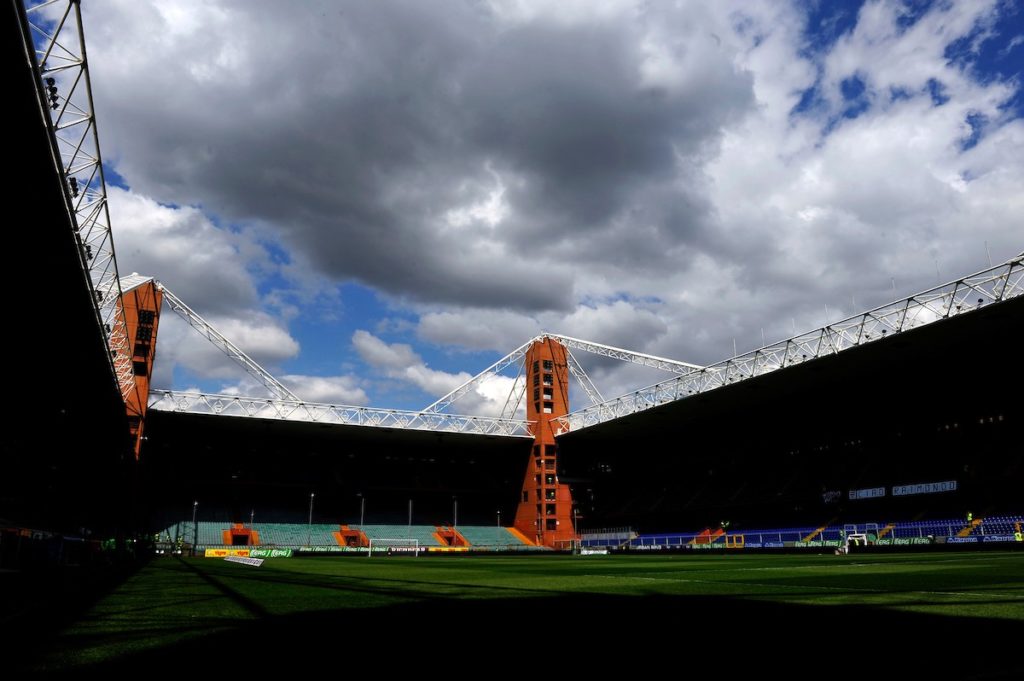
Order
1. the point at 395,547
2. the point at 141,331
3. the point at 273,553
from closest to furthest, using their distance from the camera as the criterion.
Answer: the point at 273,553
the point at 141,331
the point at 395,547

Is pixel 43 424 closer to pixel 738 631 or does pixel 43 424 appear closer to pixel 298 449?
pixel 738 631

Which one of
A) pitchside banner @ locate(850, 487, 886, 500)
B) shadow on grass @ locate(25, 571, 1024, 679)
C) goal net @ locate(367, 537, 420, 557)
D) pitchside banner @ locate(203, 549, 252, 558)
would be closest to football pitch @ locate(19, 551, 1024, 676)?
shadow on grass @ locate(25, 571, 1024, 679)

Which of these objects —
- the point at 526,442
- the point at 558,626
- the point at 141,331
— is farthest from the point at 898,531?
the point at 141,331

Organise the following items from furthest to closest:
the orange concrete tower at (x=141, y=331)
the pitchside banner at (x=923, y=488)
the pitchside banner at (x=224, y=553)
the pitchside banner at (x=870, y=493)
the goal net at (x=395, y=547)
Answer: the goal net at (x=395, y=547) < the orange concrete tower at (x=141, y=331) < the pitchside banner at (x=224, y=553) < the pitchside banner at (x=870, y=493) < the pitchside banner at (x=923, y=488)

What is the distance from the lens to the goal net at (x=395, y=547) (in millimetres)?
74750

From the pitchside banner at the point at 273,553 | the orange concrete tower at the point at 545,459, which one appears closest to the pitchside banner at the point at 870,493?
the orange concrete tower at the point at 545,459

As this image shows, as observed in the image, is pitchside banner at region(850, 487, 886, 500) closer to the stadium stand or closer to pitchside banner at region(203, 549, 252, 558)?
the stadium stand

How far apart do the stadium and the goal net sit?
0.35 m

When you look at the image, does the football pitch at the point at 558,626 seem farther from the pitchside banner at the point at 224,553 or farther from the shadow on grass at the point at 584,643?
the pitchside banner at the point at 224,553

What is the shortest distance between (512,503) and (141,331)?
53.6m

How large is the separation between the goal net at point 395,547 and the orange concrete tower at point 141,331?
89.1ft

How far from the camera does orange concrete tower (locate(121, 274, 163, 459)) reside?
6756 centimetres

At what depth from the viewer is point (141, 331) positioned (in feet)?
240

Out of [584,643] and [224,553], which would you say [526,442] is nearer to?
[224,553]
